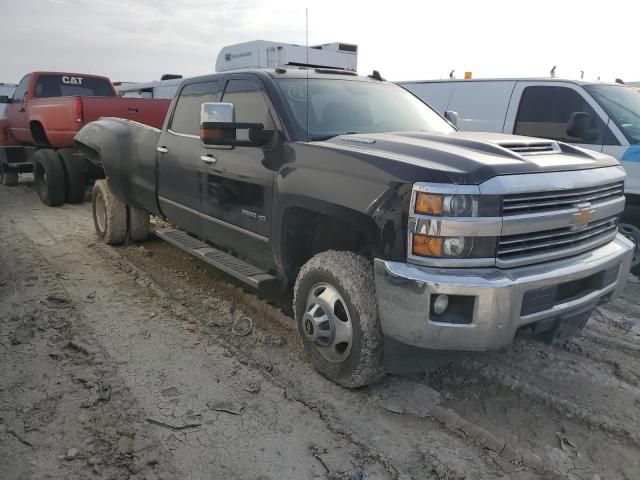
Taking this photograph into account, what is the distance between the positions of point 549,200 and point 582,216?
0.92 feet

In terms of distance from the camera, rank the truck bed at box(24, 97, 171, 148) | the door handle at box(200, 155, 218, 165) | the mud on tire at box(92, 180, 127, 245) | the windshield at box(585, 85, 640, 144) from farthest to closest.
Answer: the truck bed at box(24, 97, 171, 148), the mud on tire at box(92, 180, 127, 245), the windshield at box(585, 85, 640, 144), the door handle at box(200, 155, 218, 165)

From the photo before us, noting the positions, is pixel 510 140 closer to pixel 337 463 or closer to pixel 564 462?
pixel 564 462

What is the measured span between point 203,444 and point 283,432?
0.43 m

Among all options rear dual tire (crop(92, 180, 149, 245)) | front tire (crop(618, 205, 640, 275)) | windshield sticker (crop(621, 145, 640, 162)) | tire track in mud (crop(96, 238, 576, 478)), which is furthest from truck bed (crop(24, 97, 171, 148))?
front tire (crop(618, 205, 640, 275))

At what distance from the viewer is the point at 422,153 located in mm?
2932

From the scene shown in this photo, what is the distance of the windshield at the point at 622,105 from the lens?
5.42 meters

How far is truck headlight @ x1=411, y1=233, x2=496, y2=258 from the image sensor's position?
103 inches

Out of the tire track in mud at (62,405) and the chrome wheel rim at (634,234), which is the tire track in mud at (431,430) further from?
the chrome wheel rim at (634,234)

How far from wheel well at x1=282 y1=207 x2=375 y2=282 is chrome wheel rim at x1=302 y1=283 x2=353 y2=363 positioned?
369mm

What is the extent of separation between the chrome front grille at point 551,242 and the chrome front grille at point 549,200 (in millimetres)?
131

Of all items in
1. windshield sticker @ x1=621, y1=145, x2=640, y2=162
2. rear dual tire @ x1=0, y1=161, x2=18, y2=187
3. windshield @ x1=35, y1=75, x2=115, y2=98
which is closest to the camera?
windshield sticker @ x1=621, y1=145, x2=640, y2=162

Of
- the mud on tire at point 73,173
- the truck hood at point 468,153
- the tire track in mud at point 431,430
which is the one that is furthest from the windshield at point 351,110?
the mud on tire at point 73,173

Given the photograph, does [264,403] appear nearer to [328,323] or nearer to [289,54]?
[328,323]

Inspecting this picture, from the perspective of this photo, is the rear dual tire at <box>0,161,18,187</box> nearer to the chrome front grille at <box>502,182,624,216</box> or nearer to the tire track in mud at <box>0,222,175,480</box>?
the tire track in mud at <box>0,222,175,480</box>
